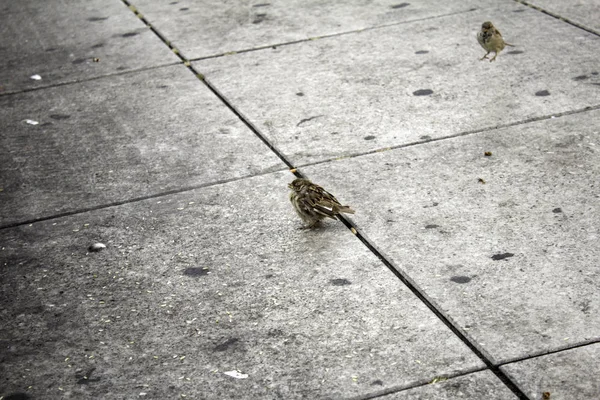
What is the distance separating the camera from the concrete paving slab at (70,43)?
832 cm

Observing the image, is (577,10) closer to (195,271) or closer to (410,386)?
(195,271)

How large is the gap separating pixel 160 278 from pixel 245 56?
3957 mm

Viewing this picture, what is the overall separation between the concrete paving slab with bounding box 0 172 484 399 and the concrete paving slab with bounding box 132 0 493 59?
11.2 feet

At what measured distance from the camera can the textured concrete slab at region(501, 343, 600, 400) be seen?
3.70 metres

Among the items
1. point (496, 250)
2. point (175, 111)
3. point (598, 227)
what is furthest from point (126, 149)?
point (598, 227)

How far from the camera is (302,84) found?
7621 millimetres

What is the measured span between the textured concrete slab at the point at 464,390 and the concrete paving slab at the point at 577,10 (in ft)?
18.0

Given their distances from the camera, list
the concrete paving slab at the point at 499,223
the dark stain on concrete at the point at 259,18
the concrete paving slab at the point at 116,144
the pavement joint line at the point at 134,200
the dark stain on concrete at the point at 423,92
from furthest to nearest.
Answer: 1. the dark stain on concrete at the point at 259,18
2. the dark stain on concrete at the point at 423,92
3. the concrete paving slab at the point at 116,144
4. the pavement joint line at the point at 134,200
5. the concrete paving slab at the point at 499,223

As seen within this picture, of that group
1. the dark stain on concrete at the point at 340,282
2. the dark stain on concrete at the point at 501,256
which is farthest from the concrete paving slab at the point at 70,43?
the dark stain on concrete at the point at 501,256

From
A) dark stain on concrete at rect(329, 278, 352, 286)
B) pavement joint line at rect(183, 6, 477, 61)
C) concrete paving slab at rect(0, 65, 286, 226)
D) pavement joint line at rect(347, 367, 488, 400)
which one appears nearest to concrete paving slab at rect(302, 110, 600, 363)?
pavement joint line at rect(347, 367, 488, 400)

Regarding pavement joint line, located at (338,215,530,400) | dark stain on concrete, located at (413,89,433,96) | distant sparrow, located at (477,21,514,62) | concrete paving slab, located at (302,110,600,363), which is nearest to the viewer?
pavement joint line, located at (338,215,530,400)

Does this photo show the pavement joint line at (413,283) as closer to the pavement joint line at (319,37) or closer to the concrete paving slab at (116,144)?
the concrete paving slab at (116,144)

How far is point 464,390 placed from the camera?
12.4 ft

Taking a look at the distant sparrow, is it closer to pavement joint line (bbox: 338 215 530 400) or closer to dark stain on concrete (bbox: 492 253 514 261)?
pavement joint line (bbox: 338 215 530 400)
